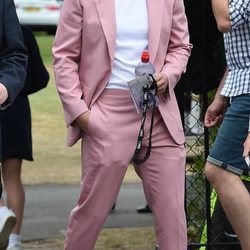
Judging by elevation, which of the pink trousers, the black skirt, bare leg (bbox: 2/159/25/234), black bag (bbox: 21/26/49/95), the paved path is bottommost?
the paved path

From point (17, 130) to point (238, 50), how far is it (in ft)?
7.82

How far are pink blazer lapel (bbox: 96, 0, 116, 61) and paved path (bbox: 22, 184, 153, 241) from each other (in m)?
3.13

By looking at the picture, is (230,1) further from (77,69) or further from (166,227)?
(166,227)

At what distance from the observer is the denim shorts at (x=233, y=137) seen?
4.86 metres

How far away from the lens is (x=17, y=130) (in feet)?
22.5

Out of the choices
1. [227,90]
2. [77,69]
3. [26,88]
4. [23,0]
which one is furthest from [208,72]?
[23,0]

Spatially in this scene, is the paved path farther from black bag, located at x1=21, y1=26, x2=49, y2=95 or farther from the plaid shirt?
the plaid shirt

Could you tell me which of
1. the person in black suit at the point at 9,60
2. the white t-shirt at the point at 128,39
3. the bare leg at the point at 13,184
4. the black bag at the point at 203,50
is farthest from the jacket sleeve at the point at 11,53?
the bare leg at the point at 13,184

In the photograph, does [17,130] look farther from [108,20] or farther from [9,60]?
[108,20]

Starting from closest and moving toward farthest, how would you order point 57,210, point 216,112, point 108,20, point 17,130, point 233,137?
point 108,20, point 233,137, point 216,112, point 17,130, point 57,210

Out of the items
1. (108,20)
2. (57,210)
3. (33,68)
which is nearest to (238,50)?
(108,20)

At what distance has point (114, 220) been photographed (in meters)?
8.25

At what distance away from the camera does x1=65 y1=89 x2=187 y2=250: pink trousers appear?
474cm

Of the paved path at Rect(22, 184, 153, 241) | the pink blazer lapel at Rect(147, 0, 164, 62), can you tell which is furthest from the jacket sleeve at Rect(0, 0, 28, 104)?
the paved path at Rect(22, 184, 153, 241)
